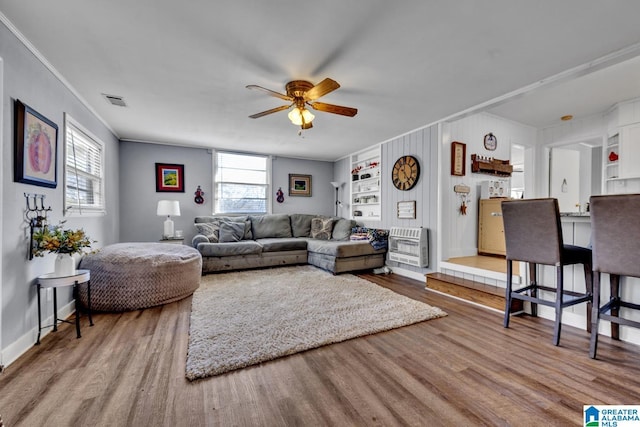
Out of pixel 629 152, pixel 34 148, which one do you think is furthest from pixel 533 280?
pixel 34 148

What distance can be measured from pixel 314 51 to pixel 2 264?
260 cm

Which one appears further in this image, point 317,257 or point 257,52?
point 317,257

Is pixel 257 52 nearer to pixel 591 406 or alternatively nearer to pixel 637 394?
pixel 591 406

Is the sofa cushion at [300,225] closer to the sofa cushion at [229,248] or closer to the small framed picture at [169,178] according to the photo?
the sofa cushion at [229,248]

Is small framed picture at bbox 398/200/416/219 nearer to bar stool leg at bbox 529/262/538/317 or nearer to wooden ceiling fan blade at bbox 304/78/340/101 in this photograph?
bar stool leg at bbox 529/262/538/317

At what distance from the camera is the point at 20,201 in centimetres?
193

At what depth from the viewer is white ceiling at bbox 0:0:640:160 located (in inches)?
64.7

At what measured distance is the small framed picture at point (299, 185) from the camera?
600 cm

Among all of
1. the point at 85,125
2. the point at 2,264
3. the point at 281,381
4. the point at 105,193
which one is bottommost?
the point at 281,381

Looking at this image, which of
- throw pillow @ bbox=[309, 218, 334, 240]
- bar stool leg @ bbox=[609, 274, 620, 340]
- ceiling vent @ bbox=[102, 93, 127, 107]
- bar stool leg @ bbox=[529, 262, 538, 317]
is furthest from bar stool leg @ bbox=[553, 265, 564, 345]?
ceiling vent @ bbox=[102, 93, 127, 107]

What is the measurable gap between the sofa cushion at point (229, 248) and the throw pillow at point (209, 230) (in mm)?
287

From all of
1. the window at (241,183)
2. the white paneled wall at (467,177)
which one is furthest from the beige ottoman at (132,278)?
the white paneled wall at (467,177)

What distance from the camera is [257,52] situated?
81.5 inches

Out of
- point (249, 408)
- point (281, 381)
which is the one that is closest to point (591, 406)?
point (281, 381)
